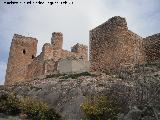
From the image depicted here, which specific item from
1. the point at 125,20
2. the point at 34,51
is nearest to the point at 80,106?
the point at 125,20

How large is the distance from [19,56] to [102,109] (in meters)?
31.9

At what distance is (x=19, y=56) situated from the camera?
51438 millimetres

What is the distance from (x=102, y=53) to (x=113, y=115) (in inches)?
475

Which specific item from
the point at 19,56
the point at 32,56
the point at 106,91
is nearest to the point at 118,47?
the point at 106,91

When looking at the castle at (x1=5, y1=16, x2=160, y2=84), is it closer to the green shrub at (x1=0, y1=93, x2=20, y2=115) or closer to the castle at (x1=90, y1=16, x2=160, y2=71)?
the castle at (x1=90, y1=16, x2=160, y2=71)

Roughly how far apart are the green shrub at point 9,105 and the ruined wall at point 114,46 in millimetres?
10231

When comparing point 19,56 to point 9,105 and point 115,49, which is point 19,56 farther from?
point 9,105

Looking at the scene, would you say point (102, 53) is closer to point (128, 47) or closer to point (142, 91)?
point (128, 47)

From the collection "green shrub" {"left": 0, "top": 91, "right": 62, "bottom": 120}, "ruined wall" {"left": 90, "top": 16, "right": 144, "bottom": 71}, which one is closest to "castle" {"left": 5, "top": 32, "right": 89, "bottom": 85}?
"ruined wall" {"left": 90, "top": 16, "right": 144, "bottom": 71}

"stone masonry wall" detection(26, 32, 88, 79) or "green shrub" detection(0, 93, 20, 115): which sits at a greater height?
"stone masonry wall" detection(26, 32, 88, 79)

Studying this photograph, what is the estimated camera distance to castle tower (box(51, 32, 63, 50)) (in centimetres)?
4894

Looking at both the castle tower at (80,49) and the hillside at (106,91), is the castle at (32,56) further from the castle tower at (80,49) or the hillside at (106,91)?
the hillside at (106,91)

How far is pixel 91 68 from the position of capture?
3262 centimetres

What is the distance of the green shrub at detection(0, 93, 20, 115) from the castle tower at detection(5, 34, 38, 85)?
1020 inches
